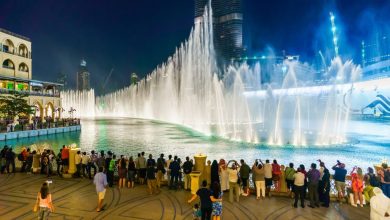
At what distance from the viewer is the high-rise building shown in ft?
573

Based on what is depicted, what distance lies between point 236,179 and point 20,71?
5708 centimetres

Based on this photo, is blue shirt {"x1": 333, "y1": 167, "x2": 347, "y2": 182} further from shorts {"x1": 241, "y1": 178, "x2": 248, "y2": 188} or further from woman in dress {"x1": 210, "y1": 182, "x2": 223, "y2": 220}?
woman in dress {"x1": 210, "y1": 182, "x2": 223, "y2": 220}

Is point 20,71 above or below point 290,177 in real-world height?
above

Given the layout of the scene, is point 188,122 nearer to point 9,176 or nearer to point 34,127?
point 34,127

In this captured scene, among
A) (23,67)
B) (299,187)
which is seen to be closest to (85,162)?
(299,187)

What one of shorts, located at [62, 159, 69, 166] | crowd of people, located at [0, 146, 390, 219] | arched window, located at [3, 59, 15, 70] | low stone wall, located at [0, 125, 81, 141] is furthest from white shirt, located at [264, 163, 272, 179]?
arched window, located at [3, 59, 15, 70]

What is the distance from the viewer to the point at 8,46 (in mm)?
49906

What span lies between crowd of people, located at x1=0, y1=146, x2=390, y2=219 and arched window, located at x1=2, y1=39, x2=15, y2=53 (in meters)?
47.1

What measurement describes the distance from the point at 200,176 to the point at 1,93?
43983mm

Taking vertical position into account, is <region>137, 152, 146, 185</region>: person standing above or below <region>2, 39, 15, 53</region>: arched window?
below

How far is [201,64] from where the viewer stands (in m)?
47.6

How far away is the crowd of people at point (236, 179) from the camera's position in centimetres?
886

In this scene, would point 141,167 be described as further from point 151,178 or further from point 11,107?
point 11,107

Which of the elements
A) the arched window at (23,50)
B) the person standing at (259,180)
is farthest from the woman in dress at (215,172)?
the arched window at (23,50)
